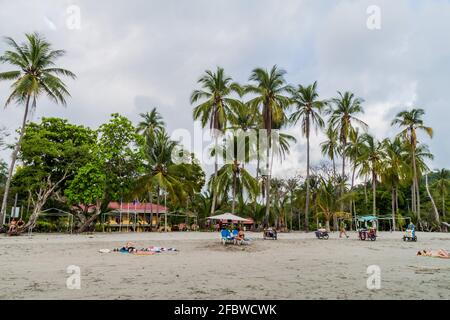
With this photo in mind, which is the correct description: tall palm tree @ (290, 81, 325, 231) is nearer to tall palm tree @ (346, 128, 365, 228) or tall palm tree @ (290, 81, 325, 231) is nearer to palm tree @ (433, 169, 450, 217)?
tall palm tree @ (346, 128, 365, 228)

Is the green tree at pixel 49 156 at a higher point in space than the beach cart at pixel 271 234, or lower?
higher

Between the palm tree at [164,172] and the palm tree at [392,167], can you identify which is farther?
the palm tree at [392,167]

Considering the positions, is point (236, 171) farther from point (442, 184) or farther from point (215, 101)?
point (442, 184)

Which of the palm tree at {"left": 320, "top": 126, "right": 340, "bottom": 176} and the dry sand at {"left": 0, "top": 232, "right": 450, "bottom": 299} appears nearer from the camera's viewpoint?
the dry sand at {"left": 0, "top": 232, "right": 450, "bottom": 299}

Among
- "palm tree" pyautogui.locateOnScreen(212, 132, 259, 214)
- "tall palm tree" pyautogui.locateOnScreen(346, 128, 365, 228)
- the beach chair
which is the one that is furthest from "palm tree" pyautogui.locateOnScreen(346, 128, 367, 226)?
the beach chair

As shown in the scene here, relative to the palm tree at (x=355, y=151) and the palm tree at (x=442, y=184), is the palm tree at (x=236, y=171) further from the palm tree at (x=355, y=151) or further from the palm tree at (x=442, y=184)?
the palm tree at (x=442, y=184)

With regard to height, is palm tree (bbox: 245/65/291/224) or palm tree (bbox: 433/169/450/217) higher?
palm tree (bbox: 245/65/291/224)

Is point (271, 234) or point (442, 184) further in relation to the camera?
point (442, 184)

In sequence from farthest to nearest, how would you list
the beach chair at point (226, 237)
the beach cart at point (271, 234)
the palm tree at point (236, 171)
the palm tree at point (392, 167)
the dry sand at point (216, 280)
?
the palm tree at point (392, 167), the palm tree at point (236, 171), the beach cart at point (271, 234), the beach chair at point (226, 237), the dry sand at point (216, 280)

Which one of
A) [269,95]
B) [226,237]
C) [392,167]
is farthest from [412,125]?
[226,237]

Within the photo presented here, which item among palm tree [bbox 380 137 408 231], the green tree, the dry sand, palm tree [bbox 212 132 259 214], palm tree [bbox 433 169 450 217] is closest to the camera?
the dry sand

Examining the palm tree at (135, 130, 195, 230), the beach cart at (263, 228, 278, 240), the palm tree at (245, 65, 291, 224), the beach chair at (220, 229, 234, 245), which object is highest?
the palm tree at (245, 65, 291, 224)

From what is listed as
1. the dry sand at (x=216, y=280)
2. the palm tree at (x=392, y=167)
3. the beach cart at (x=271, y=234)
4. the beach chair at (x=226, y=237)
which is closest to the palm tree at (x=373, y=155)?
the palm tree at (x=392, y=167)

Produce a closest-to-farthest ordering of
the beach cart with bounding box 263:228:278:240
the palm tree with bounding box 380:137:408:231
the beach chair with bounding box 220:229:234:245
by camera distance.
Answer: the beach chair with bounding box 220:229:234:245 < the beach cart with bounding box 263:228:278:240 < the palm tree with bounding box 380:137:408:231
